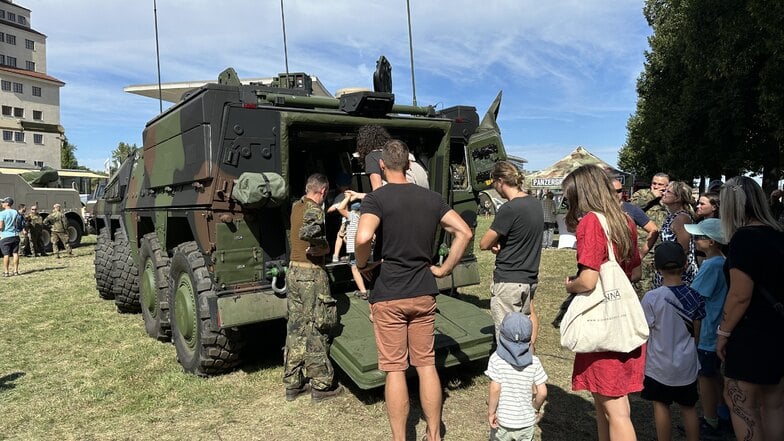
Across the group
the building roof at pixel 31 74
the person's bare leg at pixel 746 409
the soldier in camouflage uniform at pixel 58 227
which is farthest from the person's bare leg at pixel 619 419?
the building roof at pixel 31 74

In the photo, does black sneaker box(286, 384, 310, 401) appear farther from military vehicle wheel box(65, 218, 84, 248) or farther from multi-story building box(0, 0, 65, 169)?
multi-story building box(0, 0, 65, 169)

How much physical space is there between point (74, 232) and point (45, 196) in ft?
4.63

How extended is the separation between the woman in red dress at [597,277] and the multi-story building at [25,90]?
151 ft

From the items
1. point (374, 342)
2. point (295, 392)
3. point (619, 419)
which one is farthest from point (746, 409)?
point (295, 392)

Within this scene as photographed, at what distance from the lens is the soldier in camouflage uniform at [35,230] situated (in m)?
15.2

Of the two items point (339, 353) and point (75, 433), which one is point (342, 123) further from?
point (75, 433)

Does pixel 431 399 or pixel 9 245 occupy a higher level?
pixel 9 245

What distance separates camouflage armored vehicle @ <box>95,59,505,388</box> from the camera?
4.20 metres

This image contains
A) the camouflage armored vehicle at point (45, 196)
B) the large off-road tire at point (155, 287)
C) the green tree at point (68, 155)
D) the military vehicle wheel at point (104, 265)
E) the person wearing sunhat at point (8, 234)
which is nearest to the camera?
→ the large off-road tire at point (155, 287)

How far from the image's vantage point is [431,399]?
3041 mm

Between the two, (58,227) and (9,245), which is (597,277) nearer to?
(9,245)

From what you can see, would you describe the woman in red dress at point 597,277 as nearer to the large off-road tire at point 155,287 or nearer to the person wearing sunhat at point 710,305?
the person wearing sunhat at point 710,305

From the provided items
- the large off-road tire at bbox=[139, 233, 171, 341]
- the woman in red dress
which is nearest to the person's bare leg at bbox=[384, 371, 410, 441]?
the woman in red dress

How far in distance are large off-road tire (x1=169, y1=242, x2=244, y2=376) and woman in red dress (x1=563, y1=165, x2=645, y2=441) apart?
2.93m
